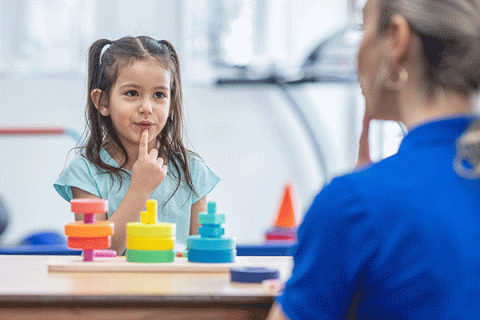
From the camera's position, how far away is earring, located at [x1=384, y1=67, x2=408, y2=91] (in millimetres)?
769

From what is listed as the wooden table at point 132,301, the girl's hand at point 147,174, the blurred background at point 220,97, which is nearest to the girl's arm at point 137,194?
the girl's hand at point 147,174

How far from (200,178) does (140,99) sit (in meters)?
0.24

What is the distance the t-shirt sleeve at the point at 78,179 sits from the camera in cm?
141

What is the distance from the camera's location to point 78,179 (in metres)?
1.42

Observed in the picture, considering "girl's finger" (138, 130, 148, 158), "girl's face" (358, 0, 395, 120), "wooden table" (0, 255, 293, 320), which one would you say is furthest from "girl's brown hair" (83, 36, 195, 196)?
"girl's face" (358, 0, 395, 120)

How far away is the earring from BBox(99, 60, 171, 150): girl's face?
2.43 feet

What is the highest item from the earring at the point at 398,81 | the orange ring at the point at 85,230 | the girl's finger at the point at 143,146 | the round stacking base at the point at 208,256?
the earring at the point at 398,81

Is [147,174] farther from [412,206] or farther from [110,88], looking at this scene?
[412,206]

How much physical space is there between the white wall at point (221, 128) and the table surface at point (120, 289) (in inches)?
107

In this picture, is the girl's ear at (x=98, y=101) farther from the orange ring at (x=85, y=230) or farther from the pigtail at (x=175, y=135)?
the orange ring at (x=85, y=230)

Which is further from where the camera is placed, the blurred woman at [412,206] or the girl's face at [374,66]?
the girl's face at [374,66]

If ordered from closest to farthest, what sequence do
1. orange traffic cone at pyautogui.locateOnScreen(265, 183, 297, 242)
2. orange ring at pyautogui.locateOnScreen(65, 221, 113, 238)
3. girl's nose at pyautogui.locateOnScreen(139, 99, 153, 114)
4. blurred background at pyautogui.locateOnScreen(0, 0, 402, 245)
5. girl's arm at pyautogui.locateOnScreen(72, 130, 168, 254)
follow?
orange ring at pyautogui.locateOnScreen(65, 221, 113, 238)
girl's arm at pyautogui.locateOnScreen(72, 130, 168, 254)
girl's nose at pyautogui.locateOnScreen(139, 99, 153, 114)
orange traffic cone at pyautogui.locateOnScreen(265, 183, 297, 242)
blurred background at pyautogui.locateOnScreen(0, 0, 402, 245)

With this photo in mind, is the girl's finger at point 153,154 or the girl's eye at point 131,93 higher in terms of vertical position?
the girl's eye at point 131,93

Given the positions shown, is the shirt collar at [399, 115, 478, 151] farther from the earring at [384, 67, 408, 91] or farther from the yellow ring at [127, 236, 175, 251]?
the yellow ring at [127, 236, 175, 251]
